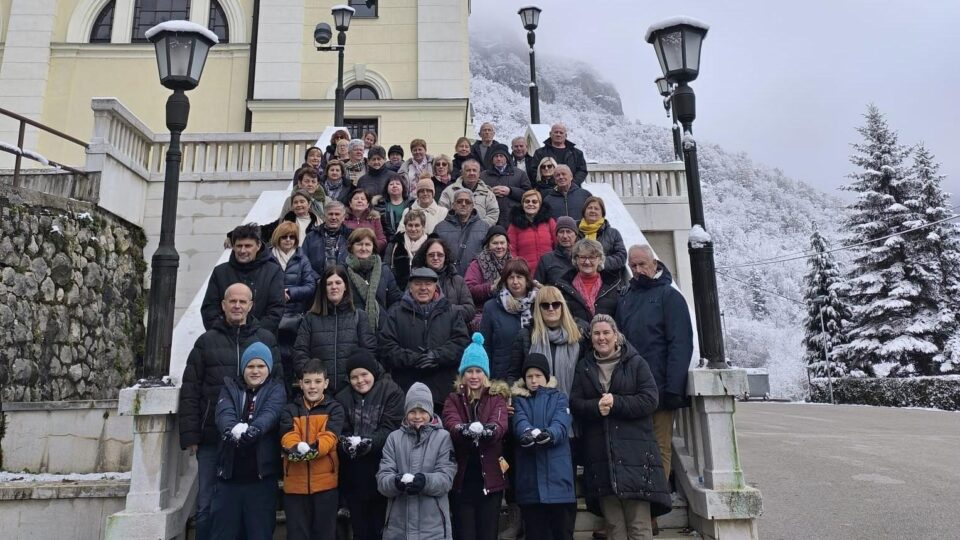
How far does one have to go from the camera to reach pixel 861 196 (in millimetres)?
27922

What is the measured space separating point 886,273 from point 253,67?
2608 cm

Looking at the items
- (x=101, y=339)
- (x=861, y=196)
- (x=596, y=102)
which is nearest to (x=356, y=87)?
(x=101, y=339)

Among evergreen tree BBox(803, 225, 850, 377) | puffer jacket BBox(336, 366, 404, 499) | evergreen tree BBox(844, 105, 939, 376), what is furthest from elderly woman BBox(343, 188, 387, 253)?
evergreen tree BBox(803, 225, 850, 377)

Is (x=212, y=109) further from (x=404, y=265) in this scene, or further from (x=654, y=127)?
(x=654, y=127)

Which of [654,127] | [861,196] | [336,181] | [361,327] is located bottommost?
[361,327]

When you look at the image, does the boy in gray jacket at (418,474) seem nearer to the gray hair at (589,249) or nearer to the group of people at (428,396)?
Answer: the group of people at (428,396)

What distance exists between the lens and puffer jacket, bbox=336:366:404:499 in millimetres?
4141

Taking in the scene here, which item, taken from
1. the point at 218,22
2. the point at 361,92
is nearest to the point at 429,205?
the point at 361,92

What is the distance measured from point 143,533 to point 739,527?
165 inches

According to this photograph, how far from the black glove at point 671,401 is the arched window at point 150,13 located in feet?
64.5

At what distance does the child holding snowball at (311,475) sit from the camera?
396cm

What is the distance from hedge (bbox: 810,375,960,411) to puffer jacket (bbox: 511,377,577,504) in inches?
845

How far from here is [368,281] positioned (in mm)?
5277

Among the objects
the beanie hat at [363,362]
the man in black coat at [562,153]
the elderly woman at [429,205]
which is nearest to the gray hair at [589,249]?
the beanie hat at [363,362]
